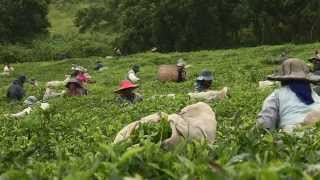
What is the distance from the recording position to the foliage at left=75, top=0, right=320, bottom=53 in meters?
41.8

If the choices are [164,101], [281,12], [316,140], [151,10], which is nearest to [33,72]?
[151,10]

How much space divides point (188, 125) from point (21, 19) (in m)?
45.7

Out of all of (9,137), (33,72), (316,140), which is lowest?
(33,72)

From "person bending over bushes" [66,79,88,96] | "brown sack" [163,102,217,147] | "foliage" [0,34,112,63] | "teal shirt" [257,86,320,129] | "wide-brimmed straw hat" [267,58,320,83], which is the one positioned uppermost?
"wide-brimmed straw hat" [267,58,320,83]

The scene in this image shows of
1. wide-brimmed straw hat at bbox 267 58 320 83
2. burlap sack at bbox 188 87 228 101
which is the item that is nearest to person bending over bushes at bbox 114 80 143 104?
burlap sack at bbox 188 87 228 101

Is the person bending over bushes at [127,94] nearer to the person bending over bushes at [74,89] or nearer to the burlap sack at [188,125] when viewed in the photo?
the person bending over bushes at [74,89]

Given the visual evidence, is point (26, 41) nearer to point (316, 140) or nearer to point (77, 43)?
point (77, 43)

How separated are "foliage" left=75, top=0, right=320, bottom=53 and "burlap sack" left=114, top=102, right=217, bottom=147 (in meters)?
34.4

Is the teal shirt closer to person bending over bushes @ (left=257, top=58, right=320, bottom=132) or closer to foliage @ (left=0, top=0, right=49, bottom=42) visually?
person bending over bushes @ (left=257, top=58, right=320, bottom=132)

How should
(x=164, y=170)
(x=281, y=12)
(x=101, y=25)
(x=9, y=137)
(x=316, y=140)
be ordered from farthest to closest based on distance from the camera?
(x=101, y=25) < (x=281, y=12) < (x=9, y=137) < (x=316, y=140) < (x=164, y=170)

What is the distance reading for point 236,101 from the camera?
13461 mm

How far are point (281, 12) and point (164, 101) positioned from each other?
29050 mm

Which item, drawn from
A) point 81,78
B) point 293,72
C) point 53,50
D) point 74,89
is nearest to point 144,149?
point 293,72

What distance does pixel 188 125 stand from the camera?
5.94m
